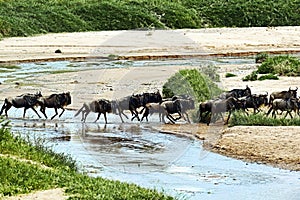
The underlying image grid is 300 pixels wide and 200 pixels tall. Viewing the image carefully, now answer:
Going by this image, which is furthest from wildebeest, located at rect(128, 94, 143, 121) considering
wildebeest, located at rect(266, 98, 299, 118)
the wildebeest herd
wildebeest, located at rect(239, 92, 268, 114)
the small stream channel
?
wildebeest, located at rect(266, 98, 299, 118)

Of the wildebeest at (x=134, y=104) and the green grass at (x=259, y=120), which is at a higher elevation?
the wildebeest at (x=134, y=104)

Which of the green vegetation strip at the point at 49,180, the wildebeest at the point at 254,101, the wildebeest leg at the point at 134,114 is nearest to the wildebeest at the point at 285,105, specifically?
the wildebeest at the point at 254,101

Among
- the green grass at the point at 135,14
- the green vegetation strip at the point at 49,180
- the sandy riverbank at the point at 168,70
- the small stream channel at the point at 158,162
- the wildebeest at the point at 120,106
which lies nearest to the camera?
the green vegetation strip at the point at 49,180

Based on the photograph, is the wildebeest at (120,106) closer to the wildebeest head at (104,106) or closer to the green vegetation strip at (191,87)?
the wildebeest head at (104,106)

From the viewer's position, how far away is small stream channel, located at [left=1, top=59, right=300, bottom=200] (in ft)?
46.5

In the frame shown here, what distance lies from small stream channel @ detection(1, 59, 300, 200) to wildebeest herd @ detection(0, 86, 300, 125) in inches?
17.5

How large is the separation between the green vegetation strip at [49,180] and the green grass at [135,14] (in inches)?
1581

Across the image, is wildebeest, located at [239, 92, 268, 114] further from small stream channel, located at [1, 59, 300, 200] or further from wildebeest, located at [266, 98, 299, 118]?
small stream channel, located at [1, 59, 300, 200]

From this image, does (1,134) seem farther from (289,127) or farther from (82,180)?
(289,127)

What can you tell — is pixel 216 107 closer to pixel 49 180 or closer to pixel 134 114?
pixel 134 114

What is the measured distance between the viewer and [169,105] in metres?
22.0

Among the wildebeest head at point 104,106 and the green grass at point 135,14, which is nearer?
the wildebeest head at point 104,106

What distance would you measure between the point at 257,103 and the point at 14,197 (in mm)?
12171

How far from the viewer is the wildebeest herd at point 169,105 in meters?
21.8
